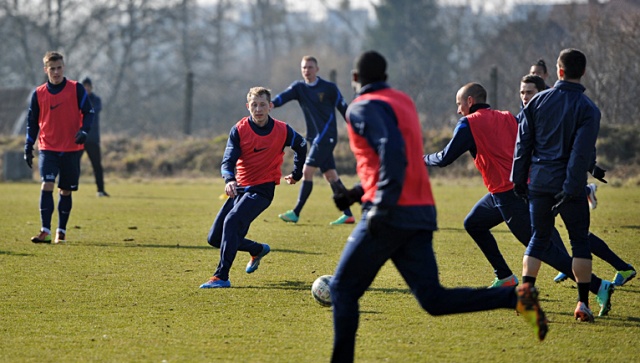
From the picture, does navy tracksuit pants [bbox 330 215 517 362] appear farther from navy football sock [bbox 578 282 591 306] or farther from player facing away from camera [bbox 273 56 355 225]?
player facing away from camera [bbox 273 56 355 225]

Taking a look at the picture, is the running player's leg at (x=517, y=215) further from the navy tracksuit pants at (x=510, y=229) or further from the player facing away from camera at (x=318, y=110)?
the player facing away from camera at (x=318, y=110)

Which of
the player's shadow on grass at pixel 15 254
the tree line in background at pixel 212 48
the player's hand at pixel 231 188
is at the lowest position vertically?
the player's shadow on grass at pixel 15 254

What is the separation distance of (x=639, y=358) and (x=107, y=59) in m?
41.6

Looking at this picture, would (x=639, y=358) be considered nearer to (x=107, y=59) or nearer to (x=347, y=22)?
(x=107, y=59)

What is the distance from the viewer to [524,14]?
148 feet

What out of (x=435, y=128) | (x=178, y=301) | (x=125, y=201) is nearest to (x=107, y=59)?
(x=435, y=128)

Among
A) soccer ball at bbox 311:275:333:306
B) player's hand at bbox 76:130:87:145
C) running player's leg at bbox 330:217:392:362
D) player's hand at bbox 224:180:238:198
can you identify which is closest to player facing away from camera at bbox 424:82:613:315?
soccer ball at bbox 311:275:333:306

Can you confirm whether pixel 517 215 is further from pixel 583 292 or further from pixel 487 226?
pixel 583 292

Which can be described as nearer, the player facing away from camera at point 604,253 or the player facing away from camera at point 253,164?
the player facing away from camera at point 604,253

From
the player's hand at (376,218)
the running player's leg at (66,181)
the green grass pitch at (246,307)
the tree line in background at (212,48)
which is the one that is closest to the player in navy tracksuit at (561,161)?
the green grass pitch at (246,307)

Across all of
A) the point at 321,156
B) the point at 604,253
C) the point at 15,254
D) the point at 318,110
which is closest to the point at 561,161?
the point at 604,253

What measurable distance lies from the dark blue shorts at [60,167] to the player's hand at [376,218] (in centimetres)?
718

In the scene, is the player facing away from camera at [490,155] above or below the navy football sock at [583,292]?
above

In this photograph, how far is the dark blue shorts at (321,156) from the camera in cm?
1328
